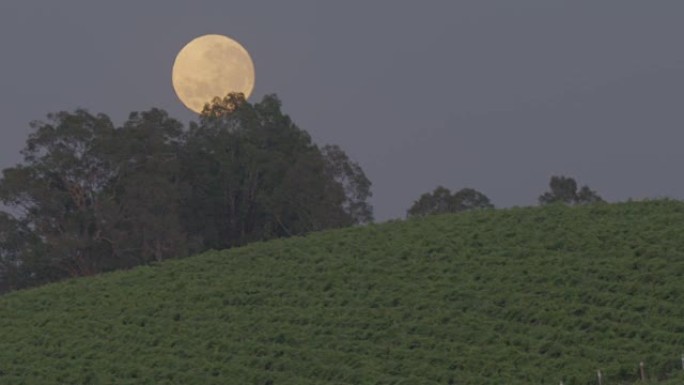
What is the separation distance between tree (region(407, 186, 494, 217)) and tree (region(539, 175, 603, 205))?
4.76 meters

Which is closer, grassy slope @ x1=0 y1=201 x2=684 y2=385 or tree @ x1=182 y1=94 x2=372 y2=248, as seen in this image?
grassy slope @ x1=0 y1=201 x2=684 y2=385

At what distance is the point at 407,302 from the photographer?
38469mm

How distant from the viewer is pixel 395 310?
37.6m

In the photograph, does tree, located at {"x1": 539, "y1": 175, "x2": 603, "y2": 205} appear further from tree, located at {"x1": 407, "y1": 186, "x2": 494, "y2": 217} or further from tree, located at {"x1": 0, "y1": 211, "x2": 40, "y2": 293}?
tree, located at {"x1": 0, "y1": 211, "x2": 40, "y2": 293}

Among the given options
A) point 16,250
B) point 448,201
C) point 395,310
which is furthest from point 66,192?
point 395,310

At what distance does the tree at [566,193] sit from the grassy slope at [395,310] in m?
32.7

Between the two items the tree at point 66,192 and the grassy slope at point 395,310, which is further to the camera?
the tree at point 66,192

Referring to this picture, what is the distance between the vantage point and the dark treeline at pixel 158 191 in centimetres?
7175

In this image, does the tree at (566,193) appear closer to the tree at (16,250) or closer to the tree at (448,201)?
the tree at (448,201)

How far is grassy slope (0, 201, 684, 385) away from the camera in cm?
3177

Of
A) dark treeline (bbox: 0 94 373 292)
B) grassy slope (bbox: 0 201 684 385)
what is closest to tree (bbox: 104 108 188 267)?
dark treeline (bbox: 0 94 373 292)

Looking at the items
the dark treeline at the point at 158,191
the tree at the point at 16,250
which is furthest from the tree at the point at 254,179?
the tree at the point at 16,250

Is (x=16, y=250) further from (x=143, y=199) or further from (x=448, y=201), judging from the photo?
(x=448, y=201)

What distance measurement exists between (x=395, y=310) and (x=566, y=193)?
48.1 m
